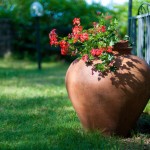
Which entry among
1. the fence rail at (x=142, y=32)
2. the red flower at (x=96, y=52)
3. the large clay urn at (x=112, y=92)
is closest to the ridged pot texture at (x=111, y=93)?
the large clay urn at (x=112, y=92)

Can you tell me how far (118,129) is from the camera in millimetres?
4582

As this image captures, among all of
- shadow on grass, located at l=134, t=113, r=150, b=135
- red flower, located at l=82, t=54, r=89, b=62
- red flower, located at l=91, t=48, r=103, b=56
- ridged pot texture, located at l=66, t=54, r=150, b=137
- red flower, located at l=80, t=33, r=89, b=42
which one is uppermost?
red flower, located at l=80, t=33, r=89, b=42

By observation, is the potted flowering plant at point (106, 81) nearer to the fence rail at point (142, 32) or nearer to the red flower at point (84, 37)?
the red flower at point (84, 37)

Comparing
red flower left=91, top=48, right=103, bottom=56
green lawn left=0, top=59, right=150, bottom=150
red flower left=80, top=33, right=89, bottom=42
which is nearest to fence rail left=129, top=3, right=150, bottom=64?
green lawn left=0, top=59, right=150, bottom=150

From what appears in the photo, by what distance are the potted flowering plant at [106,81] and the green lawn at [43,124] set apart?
0.18m

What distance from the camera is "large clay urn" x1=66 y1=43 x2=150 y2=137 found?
4.35 m

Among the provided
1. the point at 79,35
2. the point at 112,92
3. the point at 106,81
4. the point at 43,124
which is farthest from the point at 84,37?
the point at 43,124

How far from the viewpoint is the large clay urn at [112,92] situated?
4.35 m

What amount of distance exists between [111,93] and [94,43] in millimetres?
562

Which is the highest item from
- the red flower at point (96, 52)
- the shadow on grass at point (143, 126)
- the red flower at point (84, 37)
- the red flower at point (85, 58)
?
the red flower at point (84, 37)

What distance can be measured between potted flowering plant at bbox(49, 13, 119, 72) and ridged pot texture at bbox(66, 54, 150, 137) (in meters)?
0.08

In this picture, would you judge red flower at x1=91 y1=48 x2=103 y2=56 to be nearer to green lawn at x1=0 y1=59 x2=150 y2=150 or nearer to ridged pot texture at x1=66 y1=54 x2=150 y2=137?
ridged pot texture at x1=66 y1=54 x2=150 y2=137

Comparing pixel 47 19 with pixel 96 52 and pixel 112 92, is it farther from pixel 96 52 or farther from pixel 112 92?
pixel 112 92

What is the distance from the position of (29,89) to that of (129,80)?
4.16m
